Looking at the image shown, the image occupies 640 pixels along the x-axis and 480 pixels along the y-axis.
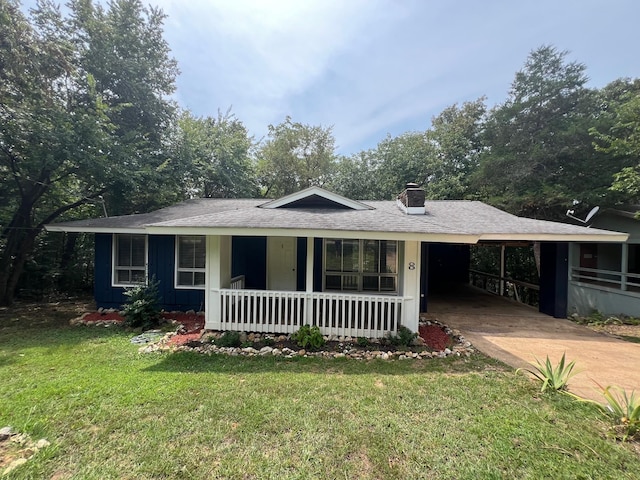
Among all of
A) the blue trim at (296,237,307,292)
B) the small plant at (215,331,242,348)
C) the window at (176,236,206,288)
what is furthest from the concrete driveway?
the window at (176,236,206,288)

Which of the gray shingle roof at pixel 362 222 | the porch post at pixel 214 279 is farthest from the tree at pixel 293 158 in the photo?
the porch post at pixel 214 279

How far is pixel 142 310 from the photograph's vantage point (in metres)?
6.63

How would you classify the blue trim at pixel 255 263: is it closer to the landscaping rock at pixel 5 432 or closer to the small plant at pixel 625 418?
the landscaping rock at pixel 5 432

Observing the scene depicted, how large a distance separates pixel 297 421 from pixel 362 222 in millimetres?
3745

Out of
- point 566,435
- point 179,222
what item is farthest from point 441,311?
point 179,222

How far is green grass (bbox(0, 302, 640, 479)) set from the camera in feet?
7.91

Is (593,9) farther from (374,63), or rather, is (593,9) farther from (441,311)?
(441,311)

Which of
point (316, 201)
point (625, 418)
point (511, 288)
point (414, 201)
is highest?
point (414, 201)

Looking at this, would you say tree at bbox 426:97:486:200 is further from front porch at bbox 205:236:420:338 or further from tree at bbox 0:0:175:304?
tree at bbox 0:0:175:304

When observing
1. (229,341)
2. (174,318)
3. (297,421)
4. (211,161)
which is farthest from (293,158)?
(297,421)

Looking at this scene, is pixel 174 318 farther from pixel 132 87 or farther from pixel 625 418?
pixel 132 87

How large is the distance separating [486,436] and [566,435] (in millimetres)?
783

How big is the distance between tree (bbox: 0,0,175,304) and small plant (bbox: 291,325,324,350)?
864cm

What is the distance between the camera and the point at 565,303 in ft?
25.7
